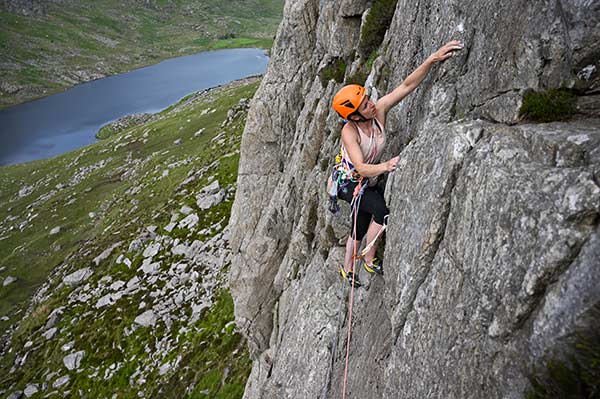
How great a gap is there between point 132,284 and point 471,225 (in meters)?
49.1

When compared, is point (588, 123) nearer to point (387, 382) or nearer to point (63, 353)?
point (387, 382)

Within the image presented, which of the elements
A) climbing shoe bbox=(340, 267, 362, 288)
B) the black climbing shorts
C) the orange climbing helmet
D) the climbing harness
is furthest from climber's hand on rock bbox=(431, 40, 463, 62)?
climbing shoe bbox=(340, 267, 362, 288)

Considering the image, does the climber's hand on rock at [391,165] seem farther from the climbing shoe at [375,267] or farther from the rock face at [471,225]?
the climbing shoe at [375,267]

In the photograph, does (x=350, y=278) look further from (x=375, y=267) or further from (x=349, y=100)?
(x=349, y=100)

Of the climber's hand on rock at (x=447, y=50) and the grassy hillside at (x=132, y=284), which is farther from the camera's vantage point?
the grassy hillside at (x=132, y=284)

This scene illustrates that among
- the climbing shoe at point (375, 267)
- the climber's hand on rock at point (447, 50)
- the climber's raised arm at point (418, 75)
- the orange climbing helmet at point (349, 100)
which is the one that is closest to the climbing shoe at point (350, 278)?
the climbing shoe at point (375, 267)


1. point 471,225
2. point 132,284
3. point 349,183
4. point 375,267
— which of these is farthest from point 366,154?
point 132,284

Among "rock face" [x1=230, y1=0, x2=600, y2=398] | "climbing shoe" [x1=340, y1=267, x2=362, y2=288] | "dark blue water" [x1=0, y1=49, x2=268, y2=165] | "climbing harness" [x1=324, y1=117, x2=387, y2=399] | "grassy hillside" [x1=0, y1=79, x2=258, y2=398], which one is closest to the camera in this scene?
"rock face" [x1=230, y1=0, x2=600, y2=398]

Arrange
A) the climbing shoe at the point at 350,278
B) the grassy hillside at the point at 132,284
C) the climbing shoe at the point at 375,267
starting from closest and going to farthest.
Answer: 1. the climbing shoe at the point at 375,267
2. the climbing shoe at the point at 350,278
3. the grassy hillside at the point at 132,284

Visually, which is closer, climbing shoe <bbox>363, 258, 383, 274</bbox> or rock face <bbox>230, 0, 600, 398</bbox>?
rock face <bbox>230, 0, 600, 398</bbox>

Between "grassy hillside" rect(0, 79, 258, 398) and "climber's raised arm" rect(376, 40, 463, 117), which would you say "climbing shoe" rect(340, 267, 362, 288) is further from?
"grassy hillside" rect(0, 79, 258, 398)

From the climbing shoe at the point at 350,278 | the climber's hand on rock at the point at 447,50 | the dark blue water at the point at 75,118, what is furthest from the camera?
the dark blue water at the point at 75,118

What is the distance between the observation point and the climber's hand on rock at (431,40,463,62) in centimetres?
946

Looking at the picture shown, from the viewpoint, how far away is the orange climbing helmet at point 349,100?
9469 millimetres
